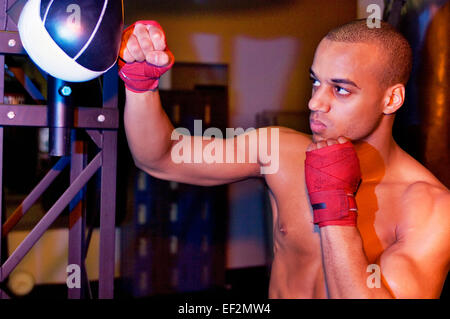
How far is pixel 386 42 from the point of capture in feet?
3.92

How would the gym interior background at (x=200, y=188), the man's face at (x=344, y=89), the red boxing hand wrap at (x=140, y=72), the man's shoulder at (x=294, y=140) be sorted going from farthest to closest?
the gym interior background at (x=200, y=188), the man's shoulder at (x=294, y=140), the man's face at (x=344, y=89), the red boxing hand wrap at (x=140, y=72)

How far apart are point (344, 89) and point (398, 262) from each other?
469 mm

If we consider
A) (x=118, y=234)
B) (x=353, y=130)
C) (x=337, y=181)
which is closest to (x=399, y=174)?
(x=353, y=130)

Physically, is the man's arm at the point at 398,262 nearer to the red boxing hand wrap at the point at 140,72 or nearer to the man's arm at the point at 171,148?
the man's arm at the point at 171,148

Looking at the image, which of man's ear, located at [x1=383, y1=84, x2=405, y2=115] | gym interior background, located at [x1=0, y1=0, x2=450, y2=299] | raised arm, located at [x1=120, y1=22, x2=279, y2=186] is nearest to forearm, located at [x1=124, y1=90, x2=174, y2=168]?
raised arm, located at [x1=120, y1=22, x2=279, y2=186]

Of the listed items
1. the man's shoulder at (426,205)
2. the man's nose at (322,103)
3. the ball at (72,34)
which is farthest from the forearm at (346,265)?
the ball at (72,34)

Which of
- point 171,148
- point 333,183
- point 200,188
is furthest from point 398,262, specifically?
point 200,188

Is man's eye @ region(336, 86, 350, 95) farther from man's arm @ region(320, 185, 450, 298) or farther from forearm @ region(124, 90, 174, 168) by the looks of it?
forearm @ region(124, 90, 174, 168)

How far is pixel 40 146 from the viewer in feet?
10.4

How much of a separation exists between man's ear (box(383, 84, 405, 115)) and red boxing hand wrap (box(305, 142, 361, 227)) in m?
0.22

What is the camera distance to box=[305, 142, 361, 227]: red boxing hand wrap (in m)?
1.05

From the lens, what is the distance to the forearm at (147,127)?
1.12 meters

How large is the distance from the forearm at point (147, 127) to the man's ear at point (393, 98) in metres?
0.63

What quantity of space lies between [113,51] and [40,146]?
242 cm
